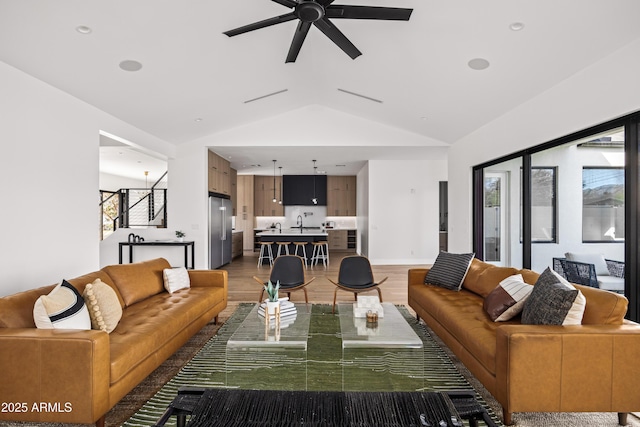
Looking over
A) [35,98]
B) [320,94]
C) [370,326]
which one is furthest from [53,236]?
[320,94]

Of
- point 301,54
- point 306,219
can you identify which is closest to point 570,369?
point 301,54

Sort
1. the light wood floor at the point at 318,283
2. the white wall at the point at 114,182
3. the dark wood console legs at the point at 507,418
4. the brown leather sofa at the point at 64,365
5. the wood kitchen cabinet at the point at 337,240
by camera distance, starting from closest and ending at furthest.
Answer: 1. the brown leather sofa at the point at 64,365
2. the dark wood console legs at the point at 507,418
3. the light wood floor at the point at 318,283
4. the wood kitchen cabinet at the point at 337,240
5. the white wall at the point at 114,182

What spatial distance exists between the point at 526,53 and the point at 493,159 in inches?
85.2

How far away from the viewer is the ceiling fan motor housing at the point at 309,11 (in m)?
2.36

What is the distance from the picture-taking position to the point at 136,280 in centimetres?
347

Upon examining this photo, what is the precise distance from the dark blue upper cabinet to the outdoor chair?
858cm

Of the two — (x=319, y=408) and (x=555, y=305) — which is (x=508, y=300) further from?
(x=319, y=408)

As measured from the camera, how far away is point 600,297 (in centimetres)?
226

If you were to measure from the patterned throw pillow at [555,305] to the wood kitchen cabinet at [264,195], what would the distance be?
1026cm

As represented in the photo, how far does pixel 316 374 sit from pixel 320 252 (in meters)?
6.60

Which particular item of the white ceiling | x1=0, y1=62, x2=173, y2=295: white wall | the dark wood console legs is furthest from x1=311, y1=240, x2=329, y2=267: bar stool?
the dark wood console legs

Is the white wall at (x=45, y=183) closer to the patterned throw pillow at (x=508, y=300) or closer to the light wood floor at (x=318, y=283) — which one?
the light wood floor at (x=318, y=283)

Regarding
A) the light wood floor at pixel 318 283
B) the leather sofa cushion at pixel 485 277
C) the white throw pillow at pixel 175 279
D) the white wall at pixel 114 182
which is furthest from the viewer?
the white wall at pixel 114 182

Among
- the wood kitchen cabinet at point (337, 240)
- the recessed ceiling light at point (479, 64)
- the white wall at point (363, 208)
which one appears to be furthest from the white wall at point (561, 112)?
the wood kitchen cabinet at point (337, 240)
